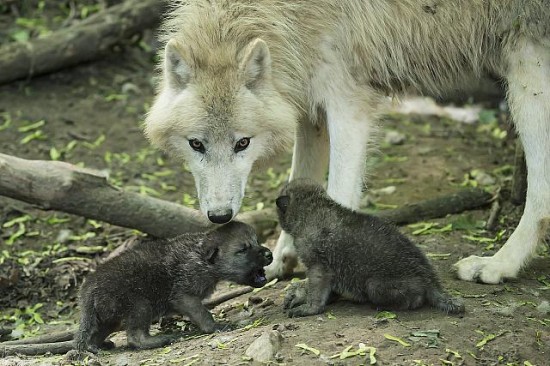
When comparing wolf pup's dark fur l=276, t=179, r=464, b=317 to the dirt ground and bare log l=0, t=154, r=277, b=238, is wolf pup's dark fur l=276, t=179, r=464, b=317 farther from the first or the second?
bare log l=0, t=154, r=277, b=238

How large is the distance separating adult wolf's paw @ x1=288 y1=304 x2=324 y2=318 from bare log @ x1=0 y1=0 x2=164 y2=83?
5.75 meters

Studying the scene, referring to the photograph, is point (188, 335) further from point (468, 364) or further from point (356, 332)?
point (468, 364)

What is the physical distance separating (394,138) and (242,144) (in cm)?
406

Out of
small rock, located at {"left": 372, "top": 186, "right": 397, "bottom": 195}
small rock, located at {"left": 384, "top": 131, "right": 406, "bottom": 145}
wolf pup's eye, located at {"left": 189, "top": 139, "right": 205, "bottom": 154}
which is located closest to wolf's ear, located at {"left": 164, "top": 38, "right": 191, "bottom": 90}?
wolf pup's eye, located at {"left": 189, "top": 139, "right": 205, "bottom": 154}

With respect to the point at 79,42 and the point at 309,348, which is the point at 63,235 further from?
the point at 309,348

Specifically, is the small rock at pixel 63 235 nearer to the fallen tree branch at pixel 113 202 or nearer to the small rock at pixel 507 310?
the fallen tree branch at pixel 113 202

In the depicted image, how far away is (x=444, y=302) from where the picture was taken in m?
5.50

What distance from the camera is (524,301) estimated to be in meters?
5.96

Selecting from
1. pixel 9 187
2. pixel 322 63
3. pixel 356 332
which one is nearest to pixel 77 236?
pixel 9 187

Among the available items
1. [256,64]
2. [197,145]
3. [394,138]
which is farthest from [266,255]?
[394,138]

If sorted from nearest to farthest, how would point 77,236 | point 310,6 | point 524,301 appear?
1. point 524,301
2. point 310,6
3. point 77,236

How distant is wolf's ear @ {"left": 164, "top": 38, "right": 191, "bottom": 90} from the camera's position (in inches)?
238

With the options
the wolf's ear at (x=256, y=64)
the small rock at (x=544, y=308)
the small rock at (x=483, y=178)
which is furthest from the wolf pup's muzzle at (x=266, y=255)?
the small rock at (x=483, y=178)

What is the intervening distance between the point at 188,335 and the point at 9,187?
2039mm
